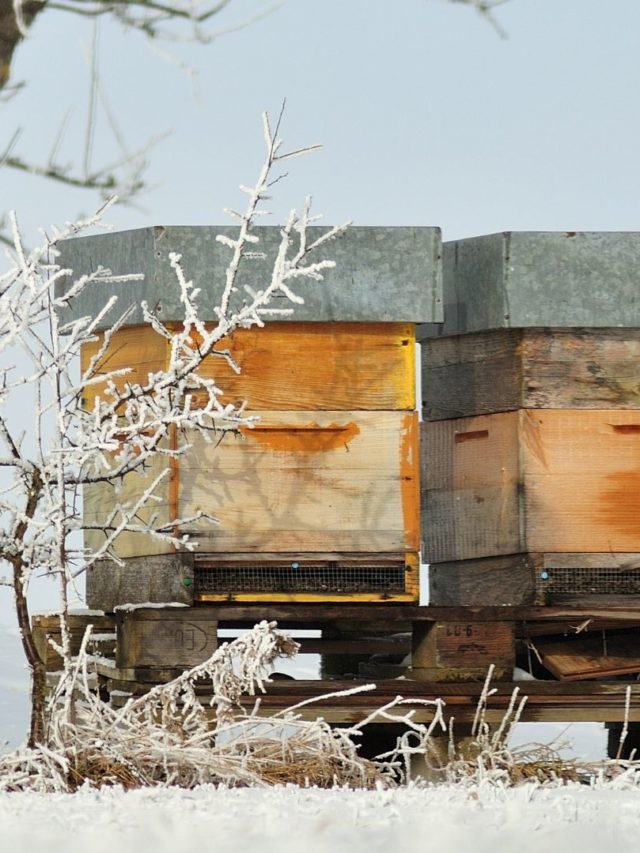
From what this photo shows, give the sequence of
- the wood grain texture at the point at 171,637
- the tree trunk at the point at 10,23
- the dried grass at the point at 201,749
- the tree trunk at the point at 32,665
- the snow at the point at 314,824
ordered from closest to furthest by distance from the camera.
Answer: the snow at the point at 314,824
the dried grass at the point at 201,749
the tree trunk at the point at 10,23
the tree trunk at the point at 32,665
the wood grain texture at the point at 171,637

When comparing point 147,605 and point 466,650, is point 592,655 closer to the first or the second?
point 466,650

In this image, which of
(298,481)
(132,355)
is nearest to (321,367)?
(298,481)

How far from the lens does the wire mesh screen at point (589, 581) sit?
5711 mm

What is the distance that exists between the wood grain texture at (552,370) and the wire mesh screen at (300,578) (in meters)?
0.84

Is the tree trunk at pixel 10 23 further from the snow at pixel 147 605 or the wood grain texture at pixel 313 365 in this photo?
the snow at pixel 147 605

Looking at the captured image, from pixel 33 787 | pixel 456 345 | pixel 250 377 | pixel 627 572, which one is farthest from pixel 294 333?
pixel 33 787

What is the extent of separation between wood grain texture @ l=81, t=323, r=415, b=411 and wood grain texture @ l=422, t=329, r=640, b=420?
0.44m

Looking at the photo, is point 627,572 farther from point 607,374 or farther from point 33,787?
point 33,787

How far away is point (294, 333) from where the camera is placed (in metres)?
5.57

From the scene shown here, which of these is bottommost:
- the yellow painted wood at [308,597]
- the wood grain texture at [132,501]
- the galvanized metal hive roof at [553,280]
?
the yellow painted wood at [308,597]

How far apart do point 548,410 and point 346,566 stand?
3.43 feet

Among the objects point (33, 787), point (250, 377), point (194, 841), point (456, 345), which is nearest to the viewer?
point (194, 841)

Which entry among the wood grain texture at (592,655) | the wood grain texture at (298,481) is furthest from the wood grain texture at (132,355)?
the wood grain texture at (592,655)

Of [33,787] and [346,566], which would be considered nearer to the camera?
[33,787]
